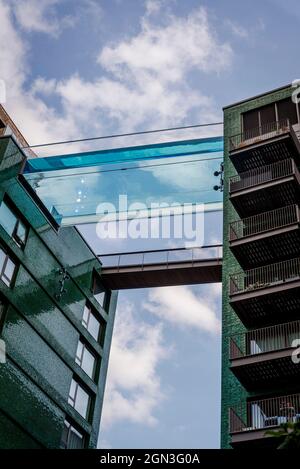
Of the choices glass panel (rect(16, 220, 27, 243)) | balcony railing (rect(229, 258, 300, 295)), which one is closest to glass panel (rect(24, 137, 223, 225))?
glass panel (rect(16, 220, 27, 243))

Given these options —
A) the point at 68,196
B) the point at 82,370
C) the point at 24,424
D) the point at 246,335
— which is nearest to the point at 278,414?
the point at 246,335

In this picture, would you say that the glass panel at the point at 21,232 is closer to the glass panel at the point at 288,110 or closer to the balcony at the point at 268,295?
the balcony at the point at 268,295

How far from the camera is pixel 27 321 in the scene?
1363 inches

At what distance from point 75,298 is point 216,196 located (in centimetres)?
1085

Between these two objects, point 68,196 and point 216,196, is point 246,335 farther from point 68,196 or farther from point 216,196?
point 68,196

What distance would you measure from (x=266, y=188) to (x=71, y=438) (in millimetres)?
18342

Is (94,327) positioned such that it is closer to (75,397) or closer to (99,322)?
(99,322)

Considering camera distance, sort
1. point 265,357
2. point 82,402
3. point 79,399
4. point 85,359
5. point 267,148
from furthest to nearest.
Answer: point 85,359 → point 82,402 → point 79,399 → point 267,148 → point 265,357

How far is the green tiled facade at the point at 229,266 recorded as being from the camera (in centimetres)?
2906

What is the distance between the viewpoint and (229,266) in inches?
1344

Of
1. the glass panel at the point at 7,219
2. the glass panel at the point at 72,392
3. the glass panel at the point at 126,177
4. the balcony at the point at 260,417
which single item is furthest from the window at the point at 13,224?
the balcony at the point at 260,417

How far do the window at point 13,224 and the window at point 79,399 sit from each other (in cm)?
972

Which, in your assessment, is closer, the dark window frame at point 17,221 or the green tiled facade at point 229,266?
the green tiled facade at point 229,266

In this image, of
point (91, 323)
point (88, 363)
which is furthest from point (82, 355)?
point (91, 323)
